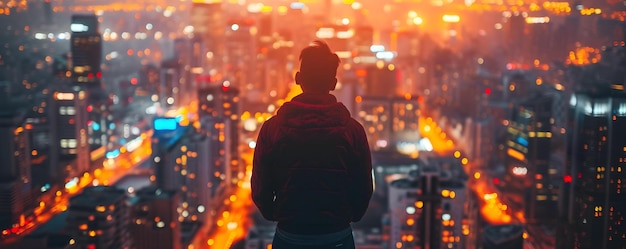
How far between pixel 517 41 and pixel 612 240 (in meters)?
5.52

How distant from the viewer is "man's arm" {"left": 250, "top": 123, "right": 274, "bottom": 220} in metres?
1.26

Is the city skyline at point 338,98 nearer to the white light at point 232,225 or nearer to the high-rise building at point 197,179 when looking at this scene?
the high-rise building at point 197,179

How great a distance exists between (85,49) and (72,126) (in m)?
1.09

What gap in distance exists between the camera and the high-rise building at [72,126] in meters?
8.20

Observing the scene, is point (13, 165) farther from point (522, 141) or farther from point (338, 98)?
point (522, 141)

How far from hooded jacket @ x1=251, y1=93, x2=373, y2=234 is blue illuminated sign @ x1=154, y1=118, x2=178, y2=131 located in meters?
8.41

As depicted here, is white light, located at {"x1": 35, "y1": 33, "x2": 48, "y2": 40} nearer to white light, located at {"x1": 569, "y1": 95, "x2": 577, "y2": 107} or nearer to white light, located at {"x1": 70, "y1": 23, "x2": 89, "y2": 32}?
white light, located at {"x1": 70, "y1": 23, "x2": 89, "y2": 32}

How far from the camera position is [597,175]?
10.7ft

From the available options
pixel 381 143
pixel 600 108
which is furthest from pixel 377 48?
pixel 600 108

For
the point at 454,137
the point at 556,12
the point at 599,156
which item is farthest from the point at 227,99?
the point at 599,156

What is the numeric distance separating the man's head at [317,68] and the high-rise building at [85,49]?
7.29 m

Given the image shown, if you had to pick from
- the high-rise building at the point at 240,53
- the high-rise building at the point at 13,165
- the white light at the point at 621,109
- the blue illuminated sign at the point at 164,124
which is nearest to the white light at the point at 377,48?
the high-rise building at the point at 240,53

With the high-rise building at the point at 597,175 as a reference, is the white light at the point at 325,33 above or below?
above

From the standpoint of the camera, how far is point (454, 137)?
1105 cm
